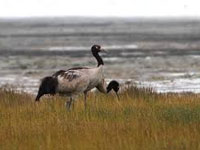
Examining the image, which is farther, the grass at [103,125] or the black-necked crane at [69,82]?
the black-necked crane at [69,82]

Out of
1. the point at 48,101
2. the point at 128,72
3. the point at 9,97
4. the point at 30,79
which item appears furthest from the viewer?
the point at 128,72

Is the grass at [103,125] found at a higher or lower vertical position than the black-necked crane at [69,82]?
lower

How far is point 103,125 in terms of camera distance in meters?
12.1

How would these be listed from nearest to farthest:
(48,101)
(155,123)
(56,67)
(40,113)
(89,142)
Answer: (89,142) → (155,123) → (40,113) → (48,101) → (56,67)

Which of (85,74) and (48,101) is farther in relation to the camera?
(48,101)

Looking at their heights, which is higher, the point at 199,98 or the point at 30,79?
the point at 199,98

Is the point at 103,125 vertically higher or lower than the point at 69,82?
lower

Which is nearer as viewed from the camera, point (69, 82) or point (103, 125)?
point (103, 125)

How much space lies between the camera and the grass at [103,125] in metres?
10.6

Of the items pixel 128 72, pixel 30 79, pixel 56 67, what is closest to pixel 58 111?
pixel 30 79

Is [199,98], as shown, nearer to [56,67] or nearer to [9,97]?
[9,97]

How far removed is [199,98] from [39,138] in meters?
5.86

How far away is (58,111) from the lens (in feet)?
47.2

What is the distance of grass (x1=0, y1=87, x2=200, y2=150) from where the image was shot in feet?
34.8
